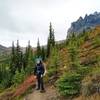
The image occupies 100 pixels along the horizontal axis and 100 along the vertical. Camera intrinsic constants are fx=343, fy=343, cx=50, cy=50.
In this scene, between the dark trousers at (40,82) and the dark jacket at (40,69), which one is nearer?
the dark jacket at (40,69)

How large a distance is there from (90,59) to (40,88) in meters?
5.94

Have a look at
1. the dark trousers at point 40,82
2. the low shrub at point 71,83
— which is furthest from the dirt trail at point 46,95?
the low shrub at point 71,83

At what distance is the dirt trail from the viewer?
22.0 m

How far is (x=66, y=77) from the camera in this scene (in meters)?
20.2

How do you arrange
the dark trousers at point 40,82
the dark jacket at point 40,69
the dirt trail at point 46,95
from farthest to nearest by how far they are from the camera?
the dark trousers at point 40,82, the dark jacket at point 40,69, the dirt trail at point 46,95

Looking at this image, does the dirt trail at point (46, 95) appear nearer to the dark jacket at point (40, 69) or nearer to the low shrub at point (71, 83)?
the low shrub at point (71, 83)

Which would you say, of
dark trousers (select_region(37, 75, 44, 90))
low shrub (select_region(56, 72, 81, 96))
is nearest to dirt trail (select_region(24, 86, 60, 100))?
dark trousers (select_region(37, 75, 44, 90))

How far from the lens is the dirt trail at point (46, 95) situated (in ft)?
72.1

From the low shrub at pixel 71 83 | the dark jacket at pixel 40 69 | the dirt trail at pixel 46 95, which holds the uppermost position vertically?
the dark jacket at pixel 40 69

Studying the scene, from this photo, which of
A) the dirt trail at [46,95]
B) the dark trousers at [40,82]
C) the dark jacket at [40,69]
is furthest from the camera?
the dark trousers at [40,82]

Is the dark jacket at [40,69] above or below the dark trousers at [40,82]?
above

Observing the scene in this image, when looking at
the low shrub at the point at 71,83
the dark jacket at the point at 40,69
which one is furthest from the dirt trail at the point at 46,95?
A: the dark jacket at the point at 40,69

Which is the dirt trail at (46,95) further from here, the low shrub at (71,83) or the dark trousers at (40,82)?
the low shrub at (71,83)

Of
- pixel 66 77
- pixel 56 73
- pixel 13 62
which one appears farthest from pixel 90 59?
pixel 13 62
